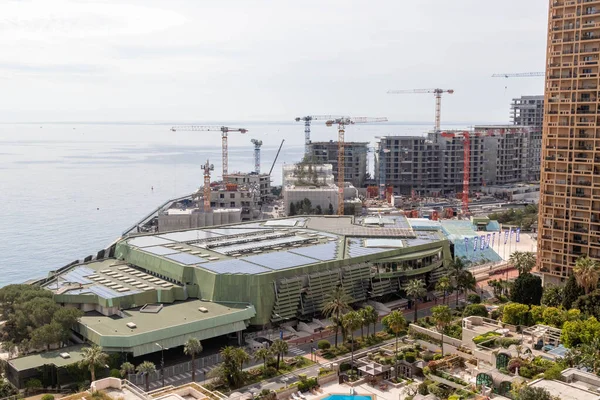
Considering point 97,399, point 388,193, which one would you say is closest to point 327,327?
point 97,399

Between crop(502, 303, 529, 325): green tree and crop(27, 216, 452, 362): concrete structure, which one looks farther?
crop(502, 303, 529, 325): green tree

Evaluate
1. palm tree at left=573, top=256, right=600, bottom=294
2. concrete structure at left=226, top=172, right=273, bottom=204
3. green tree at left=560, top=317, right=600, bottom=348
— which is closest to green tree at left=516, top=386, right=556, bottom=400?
green tree at left=560, top=317, right=600, bottom=348

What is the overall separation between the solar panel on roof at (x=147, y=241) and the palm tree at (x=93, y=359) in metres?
32.9

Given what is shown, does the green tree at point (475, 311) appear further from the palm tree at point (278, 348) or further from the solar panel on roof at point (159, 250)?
the solar panel on roof at point (159, 250)

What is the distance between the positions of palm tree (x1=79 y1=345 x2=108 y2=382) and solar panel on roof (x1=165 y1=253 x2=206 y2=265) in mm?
22320

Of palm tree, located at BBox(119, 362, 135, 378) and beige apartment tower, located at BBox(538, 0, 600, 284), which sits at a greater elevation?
beige apartment tower, located at BBox(538, 0, 600, 284)

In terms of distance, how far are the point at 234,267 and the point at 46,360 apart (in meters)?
24.4

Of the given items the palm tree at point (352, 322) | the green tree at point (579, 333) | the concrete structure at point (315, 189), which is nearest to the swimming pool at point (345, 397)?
the palm tree at point (352, 322)

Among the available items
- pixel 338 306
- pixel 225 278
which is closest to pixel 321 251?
pixel 225 278

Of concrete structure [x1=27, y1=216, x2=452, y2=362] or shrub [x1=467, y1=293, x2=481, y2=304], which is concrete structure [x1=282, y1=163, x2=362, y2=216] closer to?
concrete structure [x1=27, y1=216, x2=452, y2=362]

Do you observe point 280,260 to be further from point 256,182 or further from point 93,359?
point 256,182

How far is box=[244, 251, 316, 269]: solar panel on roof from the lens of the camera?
77.3 meters

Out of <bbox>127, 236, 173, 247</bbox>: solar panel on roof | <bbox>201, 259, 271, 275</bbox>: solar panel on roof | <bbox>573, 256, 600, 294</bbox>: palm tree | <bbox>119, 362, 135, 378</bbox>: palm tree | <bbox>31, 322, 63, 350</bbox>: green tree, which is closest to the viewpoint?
<bbox>119, 362, 135, 378</bbox>: palm tree

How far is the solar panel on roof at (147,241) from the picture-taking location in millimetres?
89963
